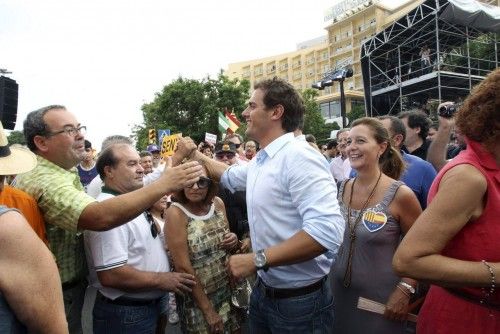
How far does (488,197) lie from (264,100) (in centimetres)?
132

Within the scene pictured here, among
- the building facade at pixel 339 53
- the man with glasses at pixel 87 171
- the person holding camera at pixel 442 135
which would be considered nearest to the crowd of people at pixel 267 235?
the person holding camera at pixel 442 135

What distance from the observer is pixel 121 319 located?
251 cm

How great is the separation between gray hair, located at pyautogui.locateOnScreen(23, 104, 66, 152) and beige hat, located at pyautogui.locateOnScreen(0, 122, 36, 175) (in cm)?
51

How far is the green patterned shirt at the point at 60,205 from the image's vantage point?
1981 millimetres

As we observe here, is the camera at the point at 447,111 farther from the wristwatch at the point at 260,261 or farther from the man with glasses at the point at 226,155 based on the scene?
the man with glasses at the point at 226,155

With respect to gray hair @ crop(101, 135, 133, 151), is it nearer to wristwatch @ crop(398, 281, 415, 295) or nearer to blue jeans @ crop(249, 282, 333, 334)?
blue jeans @ crop(249, 282, 333, 334)

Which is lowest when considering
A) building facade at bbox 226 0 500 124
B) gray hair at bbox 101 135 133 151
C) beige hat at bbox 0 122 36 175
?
beige hat at bbox 0 122 36 175

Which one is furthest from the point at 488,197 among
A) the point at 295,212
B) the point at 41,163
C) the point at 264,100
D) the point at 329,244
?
the point at 41,163

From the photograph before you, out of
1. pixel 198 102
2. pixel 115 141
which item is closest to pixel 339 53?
pixel 198 102

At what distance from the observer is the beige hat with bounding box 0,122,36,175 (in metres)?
1.55

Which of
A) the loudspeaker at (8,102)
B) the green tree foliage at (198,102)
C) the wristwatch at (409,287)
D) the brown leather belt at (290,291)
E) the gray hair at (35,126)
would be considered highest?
the green tree foliage at (198,102)

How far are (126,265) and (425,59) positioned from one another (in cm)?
Result: 2188

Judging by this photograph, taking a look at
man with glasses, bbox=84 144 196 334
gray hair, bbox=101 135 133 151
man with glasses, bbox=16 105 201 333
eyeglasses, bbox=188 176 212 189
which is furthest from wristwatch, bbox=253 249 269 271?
gray hair, bbox=101 135 133 151

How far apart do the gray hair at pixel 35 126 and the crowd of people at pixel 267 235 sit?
0.5 inches
